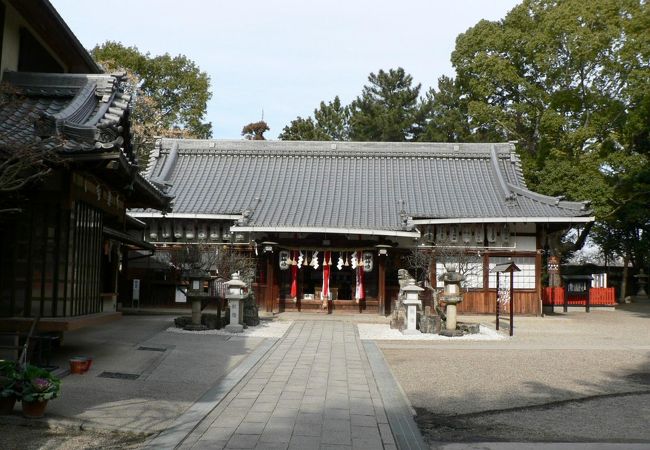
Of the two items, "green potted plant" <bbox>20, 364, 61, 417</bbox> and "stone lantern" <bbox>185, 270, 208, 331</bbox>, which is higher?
"stone lantern" <bbox>185, 270, 208, 331</bbox>

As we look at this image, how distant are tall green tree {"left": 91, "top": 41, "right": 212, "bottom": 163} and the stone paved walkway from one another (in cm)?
2676

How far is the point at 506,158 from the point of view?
96.2 feet

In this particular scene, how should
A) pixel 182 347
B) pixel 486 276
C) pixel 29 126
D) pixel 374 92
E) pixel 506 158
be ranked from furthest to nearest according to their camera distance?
1. pixel 374 92
2. pixel 506 158
3. pixel 486 276
4. pixel 182 347
5. pixel 29 126

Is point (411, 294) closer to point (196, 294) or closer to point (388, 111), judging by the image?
point (196, 294)

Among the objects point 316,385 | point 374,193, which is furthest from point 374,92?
point 316,385

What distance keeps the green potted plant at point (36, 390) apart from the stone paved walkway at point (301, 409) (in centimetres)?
167

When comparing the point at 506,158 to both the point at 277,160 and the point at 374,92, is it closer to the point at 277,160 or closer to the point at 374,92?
the point at 277,160

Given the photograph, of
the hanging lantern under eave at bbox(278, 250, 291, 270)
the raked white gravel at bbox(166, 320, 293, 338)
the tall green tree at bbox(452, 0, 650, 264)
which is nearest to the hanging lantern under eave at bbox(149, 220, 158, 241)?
the hanging lantern under eave at bbox(278, 250, 291, 270)

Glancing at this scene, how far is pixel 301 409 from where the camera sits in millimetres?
8375

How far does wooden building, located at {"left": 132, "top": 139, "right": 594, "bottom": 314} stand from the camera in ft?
80.1

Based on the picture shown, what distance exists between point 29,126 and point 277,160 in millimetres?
20942

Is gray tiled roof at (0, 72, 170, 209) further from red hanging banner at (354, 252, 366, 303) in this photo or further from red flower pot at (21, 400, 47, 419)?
red hanging banner at (354, 252, 366, 303)

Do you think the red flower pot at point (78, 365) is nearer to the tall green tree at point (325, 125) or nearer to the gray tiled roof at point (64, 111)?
the gray tiled roof at point (64, 111)

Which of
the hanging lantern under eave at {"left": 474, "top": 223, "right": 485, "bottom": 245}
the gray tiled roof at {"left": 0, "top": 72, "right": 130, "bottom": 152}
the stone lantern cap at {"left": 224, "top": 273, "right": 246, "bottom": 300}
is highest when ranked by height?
the gray tiled roof at {"left": 0, "top": 72, "right": 130, "bottom": 152}
